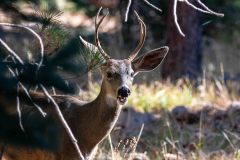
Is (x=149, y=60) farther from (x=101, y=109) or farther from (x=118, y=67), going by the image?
(x=101, y=109)

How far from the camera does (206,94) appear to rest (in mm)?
10375

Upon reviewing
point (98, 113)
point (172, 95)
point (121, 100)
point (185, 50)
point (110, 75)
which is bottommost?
point (185, 50)

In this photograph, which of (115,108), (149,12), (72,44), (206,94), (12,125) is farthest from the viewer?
(149,12)

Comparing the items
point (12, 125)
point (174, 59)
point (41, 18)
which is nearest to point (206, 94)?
point (174, 59)

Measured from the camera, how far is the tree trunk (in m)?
11.9

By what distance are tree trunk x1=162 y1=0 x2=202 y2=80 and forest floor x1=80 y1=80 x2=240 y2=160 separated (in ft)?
3.37

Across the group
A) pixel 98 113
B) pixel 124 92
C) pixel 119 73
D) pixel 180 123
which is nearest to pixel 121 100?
pixel 124 92

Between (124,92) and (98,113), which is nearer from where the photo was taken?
(124,92)

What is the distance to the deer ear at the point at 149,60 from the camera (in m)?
7.00

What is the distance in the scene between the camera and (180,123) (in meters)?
9.22

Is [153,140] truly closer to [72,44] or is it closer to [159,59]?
[159,59]

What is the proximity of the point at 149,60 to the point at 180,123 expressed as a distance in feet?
7.45

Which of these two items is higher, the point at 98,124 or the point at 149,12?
the point at 98,124

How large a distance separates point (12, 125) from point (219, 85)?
7.53 m
